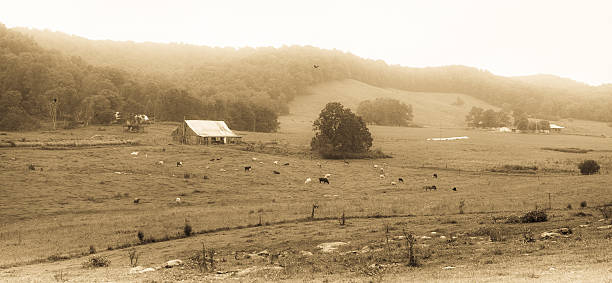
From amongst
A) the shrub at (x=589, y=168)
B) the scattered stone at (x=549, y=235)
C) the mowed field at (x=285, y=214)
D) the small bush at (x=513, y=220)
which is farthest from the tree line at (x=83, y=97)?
the scattered stone at (x=549, y=235)

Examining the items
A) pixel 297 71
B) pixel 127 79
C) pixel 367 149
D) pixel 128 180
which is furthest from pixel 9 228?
pixel 297 71

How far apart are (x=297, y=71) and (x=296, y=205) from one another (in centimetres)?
15994

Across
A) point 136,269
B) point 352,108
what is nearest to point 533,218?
point 136,269

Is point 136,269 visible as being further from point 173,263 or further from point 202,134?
point 202,134

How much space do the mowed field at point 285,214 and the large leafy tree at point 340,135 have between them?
389cm

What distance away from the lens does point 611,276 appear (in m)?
12.2

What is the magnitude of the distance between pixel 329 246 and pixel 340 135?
54.4 metres

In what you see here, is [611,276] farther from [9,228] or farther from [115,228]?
[9,228]

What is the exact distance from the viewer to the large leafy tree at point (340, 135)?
249 ft

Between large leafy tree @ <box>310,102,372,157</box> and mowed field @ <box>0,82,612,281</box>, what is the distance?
3.89m

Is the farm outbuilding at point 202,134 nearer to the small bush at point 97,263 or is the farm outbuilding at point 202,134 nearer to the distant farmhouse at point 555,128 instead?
the small bush at point 97,263

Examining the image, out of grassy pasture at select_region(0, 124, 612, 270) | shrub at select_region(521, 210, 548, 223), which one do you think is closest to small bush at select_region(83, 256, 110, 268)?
grassy pasture at select_region(0, 124, 612, 270)

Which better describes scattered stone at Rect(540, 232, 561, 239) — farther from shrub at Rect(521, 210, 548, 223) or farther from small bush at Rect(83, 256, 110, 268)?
small bush at Rect(83, 256, 110, 268)

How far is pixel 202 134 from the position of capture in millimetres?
84438
